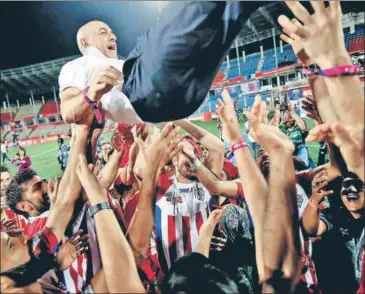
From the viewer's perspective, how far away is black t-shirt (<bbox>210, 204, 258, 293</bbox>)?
1.94 metres

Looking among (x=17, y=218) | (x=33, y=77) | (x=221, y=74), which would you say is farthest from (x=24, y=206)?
(x=221, y=74)

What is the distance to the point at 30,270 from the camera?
1761 millimetres

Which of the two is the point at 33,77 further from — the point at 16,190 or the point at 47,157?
the point at 16,190

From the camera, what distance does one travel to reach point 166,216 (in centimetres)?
190

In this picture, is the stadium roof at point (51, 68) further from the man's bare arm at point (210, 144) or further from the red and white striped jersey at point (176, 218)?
the red and white striped jersey at point (176, 218)

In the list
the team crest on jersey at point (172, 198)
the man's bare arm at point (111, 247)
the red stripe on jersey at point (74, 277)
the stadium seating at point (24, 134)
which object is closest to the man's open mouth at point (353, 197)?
the team crest on jersey at point (172, 198)

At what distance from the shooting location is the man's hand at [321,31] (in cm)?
168

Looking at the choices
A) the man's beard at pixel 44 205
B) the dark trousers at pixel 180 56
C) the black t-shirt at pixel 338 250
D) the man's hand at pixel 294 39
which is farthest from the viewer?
the black t-shirt at pixel 338 250

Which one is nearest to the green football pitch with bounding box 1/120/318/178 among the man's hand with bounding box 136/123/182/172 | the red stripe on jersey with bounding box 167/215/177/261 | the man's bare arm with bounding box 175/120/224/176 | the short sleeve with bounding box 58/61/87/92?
the man's bare arm with bounding box 175/120/224/176

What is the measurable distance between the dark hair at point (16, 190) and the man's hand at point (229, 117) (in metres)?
0.91

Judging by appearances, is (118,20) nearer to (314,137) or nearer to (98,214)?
(98,214)

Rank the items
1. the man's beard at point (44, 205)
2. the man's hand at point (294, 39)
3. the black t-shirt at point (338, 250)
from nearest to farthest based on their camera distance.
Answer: the man's hand at point (294, 39) < the man's beard at point (44, 205) < the black t-shirt at point (338, 250)

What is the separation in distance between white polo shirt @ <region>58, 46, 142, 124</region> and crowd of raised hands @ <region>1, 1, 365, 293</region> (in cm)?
9

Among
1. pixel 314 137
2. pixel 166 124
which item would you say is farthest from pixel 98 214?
pixel 314 137
